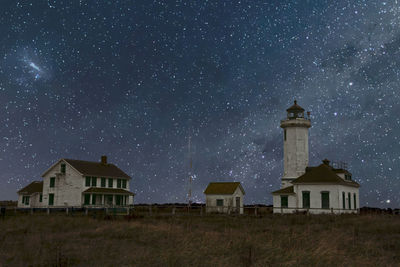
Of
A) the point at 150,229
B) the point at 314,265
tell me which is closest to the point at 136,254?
the point at 314,265

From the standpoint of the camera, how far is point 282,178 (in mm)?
42625

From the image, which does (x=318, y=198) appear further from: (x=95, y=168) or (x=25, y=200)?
(x=25, y=200)

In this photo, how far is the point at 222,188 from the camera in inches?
1693

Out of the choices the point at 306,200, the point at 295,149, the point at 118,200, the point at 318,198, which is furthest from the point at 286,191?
the point at 118,200

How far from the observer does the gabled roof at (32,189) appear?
48.5 m

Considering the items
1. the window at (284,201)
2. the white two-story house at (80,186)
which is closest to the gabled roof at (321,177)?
the window at (284,201)

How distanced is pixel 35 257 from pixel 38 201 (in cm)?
4126

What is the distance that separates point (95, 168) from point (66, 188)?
449 cm

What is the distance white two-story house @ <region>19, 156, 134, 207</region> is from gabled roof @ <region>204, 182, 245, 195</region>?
11.5 m

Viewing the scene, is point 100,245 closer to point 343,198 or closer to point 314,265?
point 314,265

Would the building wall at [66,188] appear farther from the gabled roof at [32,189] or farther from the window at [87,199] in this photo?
the gabled roof at [32,189]

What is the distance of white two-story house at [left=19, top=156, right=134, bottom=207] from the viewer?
142ft

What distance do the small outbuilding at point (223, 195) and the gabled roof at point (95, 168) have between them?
13193mm

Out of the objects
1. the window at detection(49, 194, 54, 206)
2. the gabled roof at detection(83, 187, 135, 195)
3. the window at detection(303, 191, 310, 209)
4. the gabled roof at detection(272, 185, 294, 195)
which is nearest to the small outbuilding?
the gabled roof at detection(272, 185, 294, 195)
